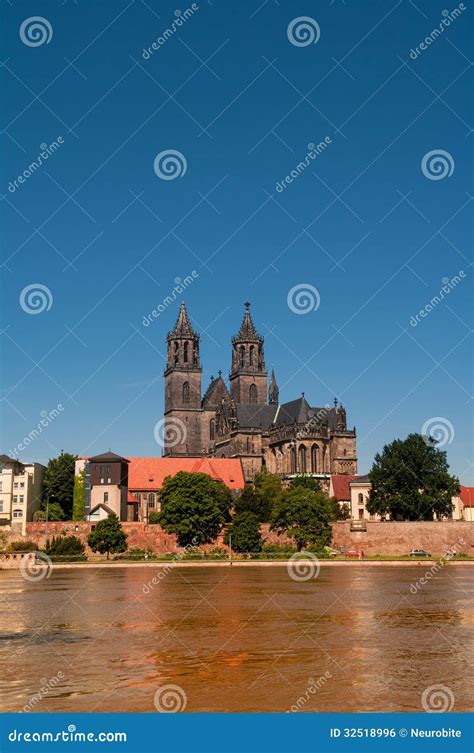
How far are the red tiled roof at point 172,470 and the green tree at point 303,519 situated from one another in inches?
1033

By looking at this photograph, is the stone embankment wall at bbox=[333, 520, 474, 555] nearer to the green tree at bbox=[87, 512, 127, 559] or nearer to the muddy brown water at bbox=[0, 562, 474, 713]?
the green tree at bbox=[87, 512, 127, 559]

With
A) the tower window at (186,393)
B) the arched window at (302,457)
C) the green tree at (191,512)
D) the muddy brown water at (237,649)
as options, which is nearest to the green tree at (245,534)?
the green tree at (191,512)

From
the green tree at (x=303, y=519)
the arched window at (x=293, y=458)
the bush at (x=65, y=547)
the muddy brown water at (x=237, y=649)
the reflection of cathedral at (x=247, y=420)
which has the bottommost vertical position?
the muddy brown water at (x=237, y=649)

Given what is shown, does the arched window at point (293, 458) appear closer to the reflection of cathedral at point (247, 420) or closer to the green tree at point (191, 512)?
the reflection of cathedral at point (247, 420)

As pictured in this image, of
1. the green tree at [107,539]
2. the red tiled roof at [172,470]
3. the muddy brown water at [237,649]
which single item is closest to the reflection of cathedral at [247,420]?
the red tiled roof at [172,470]

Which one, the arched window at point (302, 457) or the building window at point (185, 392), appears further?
the building window at point (185, 392)

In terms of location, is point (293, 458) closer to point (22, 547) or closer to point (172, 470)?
point (172, 470)

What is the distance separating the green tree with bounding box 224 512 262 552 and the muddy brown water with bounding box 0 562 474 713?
41.3 m

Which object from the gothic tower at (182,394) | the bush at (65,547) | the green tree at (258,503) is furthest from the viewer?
the gothic tower at (182,394)

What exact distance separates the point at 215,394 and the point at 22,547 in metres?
78.3

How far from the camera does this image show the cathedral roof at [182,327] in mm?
159625

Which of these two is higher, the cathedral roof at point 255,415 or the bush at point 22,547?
the cathedral roof at point 255,415

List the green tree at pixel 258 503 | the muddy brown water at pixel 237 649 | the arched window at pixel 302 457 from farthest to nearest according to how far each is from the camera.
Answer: the arched window at pixel 302 457 < the green tree at pixel 258 503 < the muddy brown water at pixel 237 649

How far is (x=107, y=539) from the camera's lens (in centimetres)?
8575
